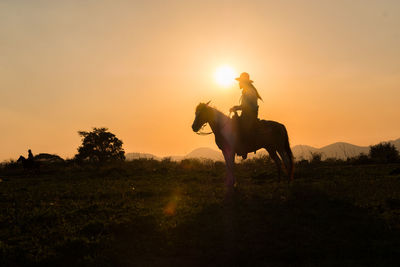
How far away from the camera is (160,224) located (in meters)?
8.59

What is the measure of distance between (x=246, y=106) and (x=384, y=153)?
66.2 feet

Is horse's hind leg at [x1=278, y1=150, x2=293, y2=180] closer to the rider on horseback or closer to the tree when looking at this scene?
the rider on horseback

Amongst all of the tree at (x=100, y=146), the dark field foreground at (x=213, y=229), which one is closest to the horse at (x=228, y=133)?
the dark field foreground at (x=213, y=229)

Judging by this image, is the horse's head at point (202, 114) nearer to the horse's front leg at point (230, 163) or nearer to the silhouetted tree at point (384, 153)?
the horse's front leg at point (230, 163)

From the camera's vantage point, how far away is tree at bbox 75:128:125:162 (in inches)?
1786

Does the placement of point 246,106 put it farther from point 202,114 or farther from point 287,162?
point 287,162

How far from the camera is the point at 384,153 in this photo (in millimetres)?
28250

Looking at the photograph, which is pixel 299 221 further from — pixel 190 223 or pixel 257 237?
pixel 190 223

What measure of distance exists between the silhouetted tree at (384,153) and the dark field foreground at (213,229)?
13472 mm

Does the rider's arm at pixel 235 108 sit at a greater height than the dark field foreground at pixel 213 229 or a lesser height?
greater

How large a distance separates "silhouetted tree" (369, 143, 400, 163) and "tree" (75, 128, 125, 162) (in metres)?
29.2

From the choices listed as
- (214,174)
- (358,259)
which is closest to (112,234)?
(358,259)

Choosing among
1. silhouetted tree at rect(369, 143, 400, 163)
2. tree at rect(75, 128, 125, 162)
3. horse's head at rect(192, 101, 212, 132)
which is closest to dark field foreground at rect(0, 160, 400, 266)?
horse's head at rect(192, 101, 212, 132)

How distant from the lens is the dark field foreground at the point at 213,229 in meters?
6.83
